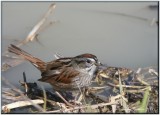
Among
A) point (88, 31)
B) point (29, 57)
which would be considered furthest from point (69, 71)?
point (88, 31)

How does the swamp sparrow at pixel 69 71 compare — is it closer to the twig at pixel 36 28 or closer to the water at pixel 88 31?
the water at pixel 88 31

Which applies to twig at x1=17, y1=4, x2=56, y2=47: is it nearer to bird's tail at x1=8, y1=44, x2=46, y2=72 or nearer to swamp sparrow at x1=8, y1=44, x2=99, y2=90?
bird's tail at x1=8, y1=44, x2=46, y2=72

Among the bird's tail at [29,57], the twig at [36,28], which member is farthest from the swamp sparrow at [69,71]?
the twig at [36,28]

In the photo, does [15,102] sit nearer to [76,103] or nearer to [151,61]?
[76,103]

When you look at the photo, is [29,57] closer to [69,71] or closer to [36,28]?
[69,71]

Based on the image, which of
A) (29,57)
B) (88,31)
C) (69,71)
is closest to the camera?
(69,71)

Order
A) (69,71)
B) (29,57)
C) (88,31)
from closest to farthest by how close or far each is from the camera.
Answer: (69,71) < (29,57) < (88,31)
